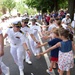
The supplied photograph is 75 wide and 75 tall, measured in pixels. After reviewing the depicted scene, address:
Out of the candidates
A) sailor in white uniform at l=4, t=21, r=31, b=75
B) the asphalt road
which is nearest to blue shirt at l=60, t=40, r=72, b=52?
sailor in white uniform at l=4, t=21, r=31, b=75

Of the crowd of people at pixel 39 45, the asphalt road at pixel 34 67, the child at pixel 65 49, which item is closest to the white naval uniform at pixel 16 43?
the crowd of people at pixel 39 45

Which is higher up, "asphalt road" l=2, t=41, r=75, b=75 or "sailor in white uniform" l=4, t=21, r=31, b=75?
"sailor in white uniform" l=4, t=21, r=31, b=75

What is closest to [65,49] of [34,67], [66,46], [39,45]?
[66,46]

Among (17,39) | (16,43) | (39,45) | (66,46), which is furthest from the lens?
(16,43)

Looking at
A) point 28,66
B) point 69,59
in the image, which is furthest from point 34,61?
point 69,59

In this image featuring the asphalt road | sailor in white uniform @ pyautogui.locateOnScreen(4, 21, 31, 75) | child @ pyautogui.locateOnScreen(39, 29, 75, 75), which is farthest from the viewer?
the asphalt road

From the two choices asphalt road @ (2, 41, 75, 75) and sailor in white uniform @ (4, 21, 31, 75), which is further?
asphalt road @ (2, 41, 75, 75)

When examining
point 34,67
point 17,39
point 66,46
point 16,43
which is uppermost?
point 66,46

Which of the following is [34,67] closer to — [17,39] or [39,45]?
[17,39]

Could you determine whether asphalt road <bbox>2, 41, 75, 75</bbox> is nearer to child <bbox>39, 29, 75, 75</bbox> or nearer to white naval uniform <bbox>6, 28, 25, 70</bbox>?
white naval uniform <bbox>6, 28, 25, 70</bbox>

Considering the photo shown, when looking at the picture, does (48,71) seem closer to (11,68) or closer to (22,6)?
(11,68)

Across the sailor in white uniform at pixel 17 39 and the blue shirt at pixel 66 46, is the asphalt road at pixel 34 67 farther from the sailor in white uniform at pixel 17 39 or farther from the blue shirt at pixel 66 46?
the blue shirt at pixel 66 46

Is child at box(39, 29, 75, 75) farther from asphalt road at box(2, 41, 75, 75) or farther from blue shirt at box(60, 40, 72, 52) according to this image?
asphalt road at box(2, 41, 75, 75)

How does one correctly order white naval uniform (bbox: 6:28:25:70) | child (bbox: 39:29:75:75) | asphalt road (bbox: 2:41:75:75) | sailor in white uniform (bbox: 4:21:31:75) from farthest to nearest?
1. asphalt road (bbox: 2:41:75:75)
2. white naval uniform (bbox: 6:28:25:70)
3. sailor in white uniform (bbox: 4:21:31:75)
4. child (bbox: 39:29:75:75)
